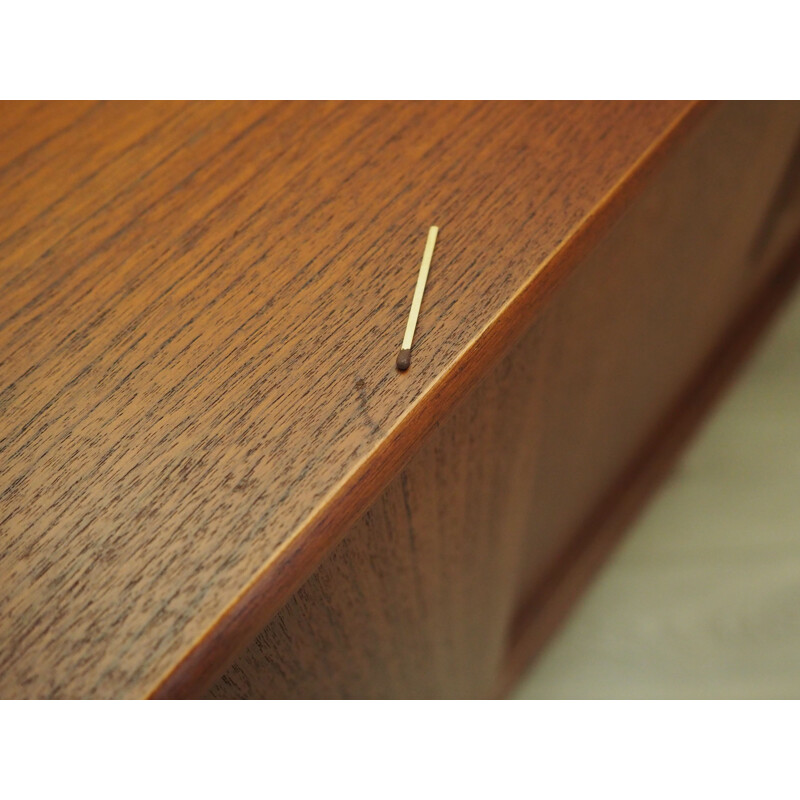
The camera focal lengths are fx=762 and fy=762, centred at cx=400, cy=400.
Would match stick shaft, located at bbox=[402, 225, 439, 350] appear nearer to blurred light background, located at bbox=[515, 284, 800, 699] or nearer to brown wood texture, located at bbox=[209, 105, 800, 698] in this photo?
brown wood texture, located at bbox=[209, 105, 800, 698]

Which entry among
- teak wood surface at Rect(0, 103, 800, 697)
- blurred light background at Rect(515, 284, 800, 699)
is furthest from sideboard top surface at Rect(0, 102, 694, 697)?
blurred light background at Rect(515, 284, 800, 699)

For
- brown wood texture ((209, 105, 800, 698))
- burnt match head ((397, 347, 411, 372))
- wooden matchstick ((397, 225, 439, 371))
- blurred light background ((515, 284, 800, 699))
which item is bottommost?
blurred light background ((515, 284, 800, 699))

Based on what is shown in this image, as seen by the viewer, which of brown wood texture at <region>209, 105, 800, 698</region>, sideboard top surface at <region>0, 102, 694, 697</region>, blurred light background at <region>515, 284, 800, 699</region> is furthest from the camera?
blurred light background at <region>515, 284, 800, 699</region>

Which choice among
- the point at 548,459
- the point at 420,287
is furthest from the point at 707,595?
the point at 420,287

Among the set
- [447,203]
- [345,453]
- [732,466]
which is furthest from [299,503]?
[732,466]

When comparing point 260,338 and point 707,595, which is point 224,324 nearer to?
point 260,338

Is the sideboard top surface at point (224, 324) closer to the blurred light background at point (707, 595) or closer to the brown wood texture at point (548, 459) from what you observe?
the brown wood texture at point (548, 459)

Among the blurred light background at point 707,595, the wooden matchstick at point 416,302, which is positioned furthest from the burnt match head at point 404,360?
the blurred light background at point 707,595

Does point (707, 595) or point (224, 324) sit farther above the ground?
point (224, 324)
